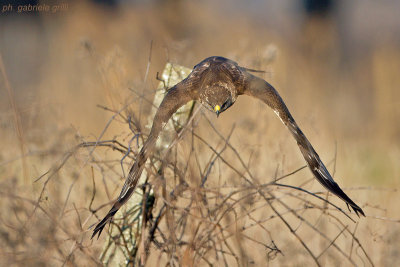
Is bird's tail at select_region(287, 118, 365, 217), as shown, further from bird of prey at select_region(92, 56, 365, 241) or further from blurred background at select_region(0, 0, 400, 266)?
blurred background at select_region(0, 0, 400, 266)

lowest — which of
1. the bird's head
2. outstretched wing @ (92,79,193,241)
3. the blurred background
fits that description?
outstretched wing @ (92,79,193,241)

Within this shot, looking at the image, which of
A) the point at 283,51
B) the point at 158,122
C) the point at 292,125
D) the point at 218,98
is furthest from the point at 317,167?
the point at 283,51

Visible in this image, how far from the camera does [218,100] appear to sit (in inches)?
127

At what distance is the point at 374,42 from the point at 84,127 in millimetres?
6105

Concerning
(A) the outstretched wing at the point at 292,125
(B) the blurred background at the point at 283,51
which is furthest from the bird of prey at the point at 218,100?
(B) the blurred background at the point at 283,51

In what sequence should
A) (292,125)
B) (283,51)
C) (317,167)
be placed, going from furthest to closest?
1. (283,51)
2. (292,125)
3. (317,167)

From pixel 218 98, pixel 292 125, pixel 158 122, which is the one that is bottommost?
pixel 158 122

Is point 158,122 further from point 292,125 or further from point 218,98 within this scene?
point 218,98

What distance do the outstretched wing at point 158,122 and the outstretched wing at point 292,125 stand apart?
41 centimetres

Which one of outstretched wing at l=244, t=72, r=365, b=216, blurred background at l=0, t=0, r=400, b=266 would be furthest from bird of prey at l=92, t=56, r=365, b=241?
blurred background at l=0, t=0, r=400, b=266

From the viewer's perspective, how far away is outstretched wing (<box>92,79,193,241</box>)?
6.26ft

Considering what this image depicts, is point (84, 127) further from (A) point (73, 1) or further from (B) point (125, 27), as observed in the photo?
(A) point (73, 1)

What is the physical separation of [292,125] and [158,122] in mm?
704

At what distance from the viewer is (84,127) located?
216 inches
